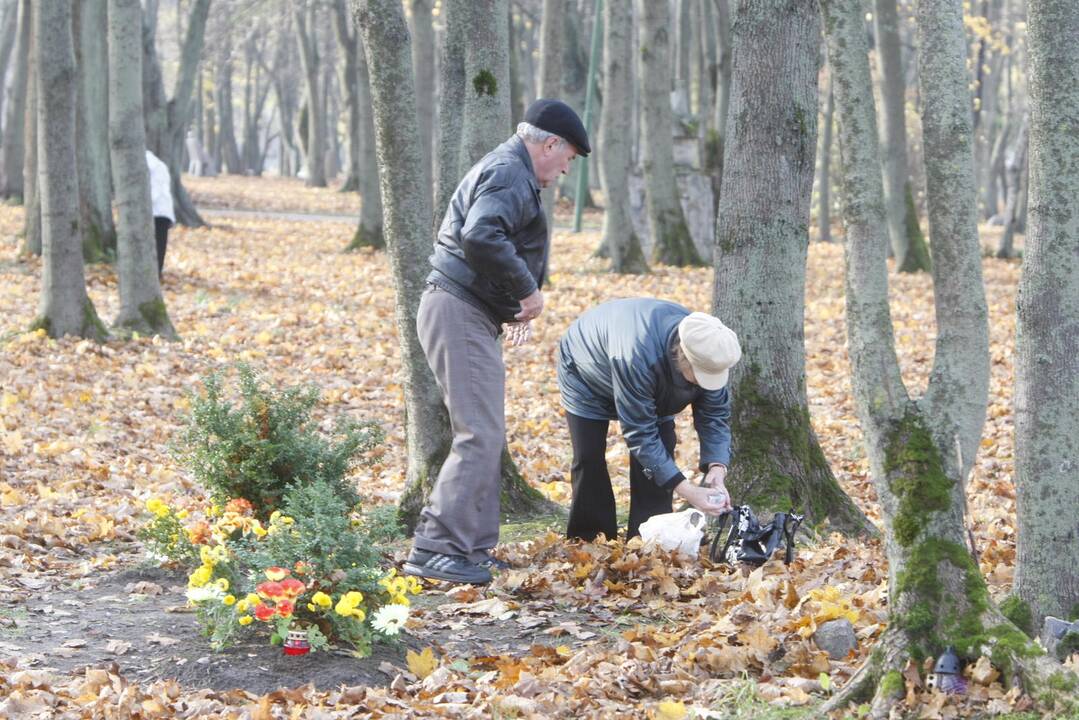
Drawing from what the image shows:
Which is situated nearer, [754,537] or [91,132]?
[754,537]

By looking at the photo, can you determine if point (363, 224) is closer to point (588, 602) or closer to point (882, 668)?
point (588, 602)

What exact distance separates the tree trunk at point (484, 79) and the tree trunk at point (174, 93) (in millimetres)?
13623

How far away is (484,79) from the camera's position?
263 inches

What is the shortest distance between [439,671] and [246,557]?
85 centimetres

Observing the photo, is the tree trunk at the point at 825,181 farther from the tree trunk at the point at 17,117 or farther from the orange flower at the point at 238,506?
the orange flower at the point at 238,506

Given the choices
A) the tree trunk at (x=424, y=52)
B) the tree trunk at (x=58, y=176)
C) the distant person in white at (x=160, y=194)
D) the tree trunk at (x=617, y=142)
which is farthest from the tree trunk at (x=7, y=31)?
the tree trunk at (x=58, y=176)

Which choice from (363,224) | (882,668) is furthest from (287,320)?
(882,668)

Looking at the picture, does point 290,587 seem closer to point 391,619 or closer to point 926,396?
point 391,619

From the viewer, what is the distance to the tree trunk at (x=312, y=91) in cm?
3809

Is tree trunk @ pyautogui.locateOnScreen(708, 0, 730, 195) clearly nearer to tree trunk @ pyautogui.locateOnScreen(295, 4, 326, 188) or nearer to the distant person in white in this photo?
the distant person in white

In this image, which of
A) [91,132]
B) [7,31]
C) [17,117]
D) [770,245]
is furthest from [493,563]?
[7,31]

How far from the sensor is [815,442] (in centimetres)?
642

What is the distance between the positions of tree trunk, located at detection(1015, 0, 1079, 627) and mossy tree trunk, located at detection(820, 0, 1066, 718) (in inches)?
10.8

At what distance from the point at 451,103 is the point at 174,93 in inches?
585
